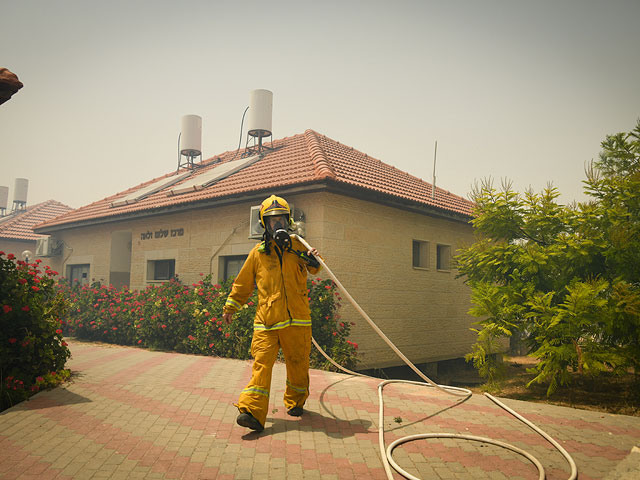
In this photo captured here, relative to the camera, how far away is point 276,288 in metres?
4.95

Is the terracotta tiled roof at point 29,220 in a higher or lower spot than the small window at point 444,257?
higher

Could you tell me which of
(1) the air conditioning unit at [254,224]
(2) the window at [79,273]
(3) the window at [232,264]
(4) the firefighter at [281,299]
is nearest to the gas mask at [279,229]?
(4) the firefighter at [281,299]

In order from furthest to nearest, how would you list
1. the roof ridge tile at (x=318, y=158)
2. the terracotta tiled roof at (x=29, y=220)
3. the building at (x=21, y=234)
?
the terracotta tiled roof at (x=29, y=220)
the building at (x=21, y=234)
the roof ridge tile at (x=318, y=158)

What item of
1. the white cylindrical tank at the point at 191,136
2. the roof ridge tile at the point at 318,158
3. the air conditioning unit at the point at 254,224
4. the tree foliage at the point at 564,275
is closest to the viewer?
the tree foliage at the point at 564,275

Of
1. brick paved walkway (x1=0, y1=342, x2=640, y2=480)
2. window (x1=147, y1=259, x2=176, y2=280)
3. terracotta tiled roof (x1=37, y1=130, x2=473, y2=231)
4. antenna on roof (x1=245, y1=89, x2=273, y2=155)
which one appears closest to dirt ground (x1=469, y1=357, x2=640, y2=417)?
brick paved walkway (x1=0, y1=342, x2=640, y2=480)

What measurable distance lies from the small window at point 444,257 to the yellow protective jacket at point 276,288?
29.9 feet

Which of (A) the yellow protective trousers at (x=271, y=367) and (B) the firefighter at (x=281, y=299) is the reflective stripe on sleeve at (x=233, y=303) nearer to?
(B) the firefighter at (x=281, y=299)

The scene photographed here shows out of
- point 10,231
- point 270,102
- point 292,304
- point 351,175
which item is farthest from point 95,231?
point 292,304

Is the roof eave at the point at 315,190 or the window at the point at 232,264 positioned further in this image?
the window at the point at 232,264

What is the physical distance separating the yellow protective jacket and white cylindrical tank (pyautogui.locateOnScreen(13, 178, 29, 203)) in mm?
36409

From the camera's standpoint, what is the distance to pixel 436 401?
5.90 m

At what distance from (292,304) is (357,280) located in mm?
6068

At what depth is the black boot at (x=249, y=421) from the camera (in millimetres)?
→ 4383

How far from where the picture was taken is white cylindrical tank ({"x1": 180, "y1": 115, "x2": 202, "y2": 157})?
19.2 m
